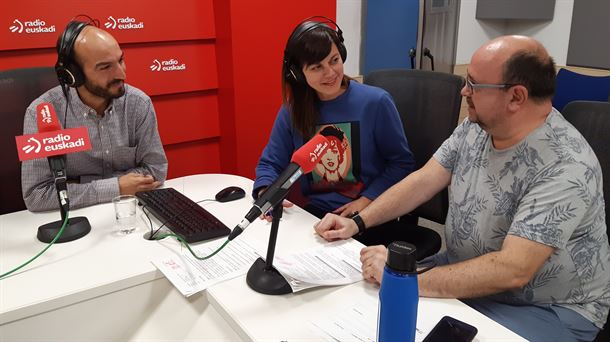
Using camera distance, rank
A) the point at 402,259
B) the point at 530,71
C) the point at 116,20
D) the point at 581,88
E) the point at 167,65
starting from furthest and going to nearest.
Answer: the point at 581,88, the point at 167,65, the point at 116,20, the point at 530,71, the point at 402,259

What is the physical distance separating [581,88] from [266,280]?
284 centimetres

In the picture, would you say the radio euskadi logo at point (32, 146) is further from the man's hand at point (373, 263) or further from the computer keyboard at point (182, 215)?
the man's hand at point (373, 263)

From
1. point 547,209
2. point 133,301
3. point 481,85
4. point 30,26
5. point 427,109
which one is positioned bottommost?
point 133,301

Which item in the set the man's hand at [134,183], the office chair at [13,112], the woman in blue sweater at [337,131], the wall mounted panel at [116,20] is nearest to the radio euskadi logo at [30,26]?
the wall mounted panel at [116,20]

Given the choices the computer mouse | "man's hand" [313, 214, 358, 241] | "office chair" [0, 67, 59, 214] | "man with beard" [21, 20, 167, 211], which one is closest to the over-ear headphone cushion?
"man with beard" [21, 20, 167, 211]

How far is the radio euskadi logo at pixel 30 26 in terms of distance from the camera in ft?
6.73

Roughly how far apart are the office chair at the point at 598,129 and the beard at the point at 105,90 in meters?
1.40

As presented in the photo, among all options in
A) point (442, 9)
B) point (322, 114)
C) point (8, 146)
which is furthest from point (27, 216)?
point (442, 9)

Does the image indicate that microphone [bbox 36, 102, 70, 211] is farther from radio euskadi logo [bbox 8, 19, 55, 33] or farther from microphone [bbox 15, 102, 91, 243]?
radio euskadi logo [bbox 8, 19, 55, 33]

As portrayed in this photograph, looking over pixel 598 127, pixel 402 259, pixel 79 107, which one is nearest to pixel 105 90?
pixel 79 107

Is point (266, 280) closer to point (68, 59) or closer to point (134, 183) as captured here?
point (134, 183)

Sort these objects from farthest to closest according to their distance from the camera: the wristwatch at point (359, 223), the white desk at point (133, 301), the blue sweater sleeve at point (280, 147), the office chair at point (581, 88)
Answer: the office chair at point (581, 88) → the blue sweater sleeve at point (280, 147) → the wristwatch at point (359, 223) → the white desk at point (133, 301)

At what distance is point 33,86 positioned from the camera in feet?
5.31

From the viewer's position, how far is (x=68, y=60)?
1520 millimetres
